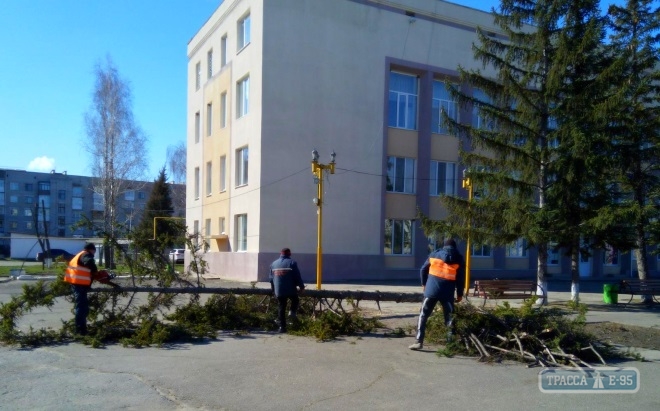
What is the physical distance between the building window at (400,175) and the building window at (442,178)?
4.50ft

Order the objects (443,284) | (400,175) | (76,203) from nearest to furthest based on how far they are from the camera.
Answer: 1. (443,284)
2. (400,175)
3. (76,203)

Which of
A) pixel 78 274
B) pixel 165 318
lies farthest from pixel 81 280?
pixel 165 318

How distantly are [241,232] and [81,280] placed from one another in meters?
20.2

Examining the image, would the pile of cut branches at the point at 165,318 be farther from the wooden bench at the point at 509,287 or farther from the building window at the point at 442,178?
the building window at the point at 442,178

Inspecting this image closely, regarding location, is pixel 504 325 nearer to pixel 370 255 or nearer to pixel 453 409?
pixel 453 409

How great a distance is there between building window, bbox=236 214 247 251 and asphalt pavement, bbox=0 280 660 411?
1971 centimetres

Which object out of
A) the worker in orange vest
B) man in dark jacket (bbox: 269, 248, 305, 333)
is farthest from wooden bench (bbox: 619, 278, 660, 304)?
the worker in orange vest

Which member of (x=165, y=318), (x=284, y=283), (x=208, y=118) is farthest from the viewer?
(x=208, y=118)

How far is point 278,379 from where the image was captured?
796 centimetres

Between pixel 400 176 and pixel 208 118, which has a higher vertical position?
pixel 208 118

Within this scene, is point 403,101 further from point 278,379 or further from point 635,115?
point 278,379

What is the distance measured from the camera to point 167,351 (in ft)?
32.0

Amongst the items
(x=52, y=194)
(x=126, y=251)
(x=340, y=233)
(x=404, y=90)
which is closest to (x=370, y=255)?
(x=340, y=233)

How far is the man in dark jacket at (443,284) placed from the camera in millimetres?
9695
